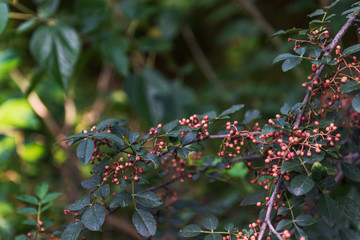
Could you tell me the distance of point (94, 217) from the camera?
1.63 feet

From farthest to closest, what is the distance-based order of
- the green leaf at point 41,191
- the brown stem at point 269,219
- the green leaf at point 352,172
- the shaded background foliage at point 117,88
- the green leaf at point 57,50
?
the shaded background foliage at point 117,88 < the green leaf at point 57,50 < the green leaf at point 41,191 < the green leaf at point 352,172 < the brown stem at point 269,219

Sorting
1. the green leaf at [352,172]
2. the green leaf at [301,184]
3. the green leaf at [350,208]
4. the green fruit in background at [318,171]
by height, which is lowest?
the green leaf at [350,208]

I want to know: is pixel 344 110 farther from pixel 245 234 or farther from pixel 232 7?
pixel 232 7

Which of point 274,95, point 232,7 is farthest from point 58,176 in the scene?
point 232,7

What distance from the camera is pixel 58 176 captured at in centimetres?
171

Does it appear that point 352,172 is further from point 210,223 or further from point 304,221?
point 210,223

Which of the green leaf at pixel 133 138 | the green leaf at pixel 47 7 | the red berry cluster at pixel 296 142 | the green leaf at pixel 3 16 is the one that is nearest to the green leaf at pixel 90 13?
the green leaf at pixel 47 7

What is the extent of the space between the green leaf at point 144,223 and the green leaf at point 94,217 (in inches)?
1.8

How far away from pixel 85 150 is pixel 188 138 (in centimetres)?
15

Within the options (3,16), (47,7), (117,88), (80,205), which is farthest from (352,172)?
(117,88)

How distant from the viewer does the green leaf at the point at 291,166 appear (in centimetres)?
46

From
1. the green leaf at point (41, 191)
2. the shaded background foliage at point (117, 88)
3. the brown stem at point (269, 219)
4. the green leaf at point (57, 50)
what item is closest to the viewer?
the brown stem at point (269, 219)

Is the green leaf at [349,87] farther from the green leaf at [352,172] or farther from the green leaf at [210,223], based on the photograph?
the green leaf at [210,223]

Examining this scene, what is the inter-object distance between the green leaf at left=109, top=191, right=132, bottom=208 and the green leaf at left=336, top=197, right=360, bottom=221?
31 cm
